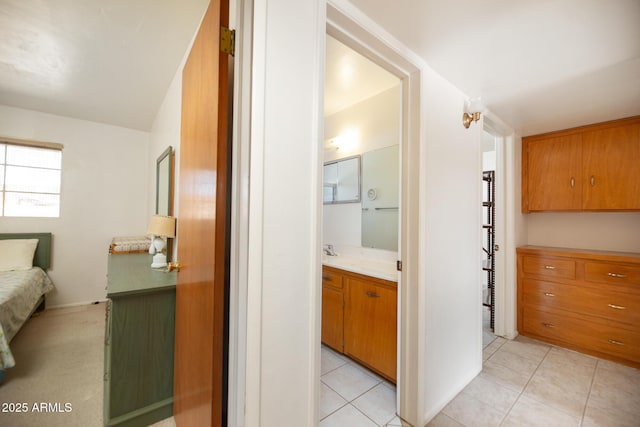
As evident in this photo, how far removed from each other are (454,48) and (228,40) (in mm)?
1282

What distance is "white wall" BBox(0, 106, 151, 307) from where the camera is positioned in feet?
10.6

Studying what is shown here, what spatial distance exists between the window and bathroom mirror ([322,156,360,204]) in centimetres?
373

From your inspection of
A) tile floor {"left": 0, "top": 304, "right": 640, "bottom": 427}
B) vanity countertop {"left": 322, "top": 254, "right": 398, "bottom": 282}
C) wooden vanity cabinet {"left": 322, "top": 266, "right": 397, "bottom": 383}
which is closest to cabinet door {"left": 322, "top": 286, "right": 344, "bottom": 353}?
wooden vanity cabinet {"left": 322, "top": 266, "right": 397, "bottom": 383}

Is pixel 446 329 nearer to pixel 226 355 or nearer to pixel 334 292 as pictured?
pixel 334 292

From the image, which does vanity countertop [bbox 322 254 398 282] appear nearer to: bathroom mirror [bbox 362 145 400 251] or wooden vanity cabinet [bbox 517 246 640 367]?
bathroom mirror [bbox 362 145 400 251]

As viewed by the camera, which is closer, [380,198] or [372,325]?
[372,325]

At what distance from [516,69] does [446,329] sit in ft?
5.99

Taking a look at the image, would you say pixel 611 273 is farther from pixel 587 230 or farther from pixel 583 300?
pixel 587 230

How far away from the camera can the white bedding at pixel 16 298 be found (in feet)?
5.69

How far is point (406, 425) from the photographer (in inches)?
58.9

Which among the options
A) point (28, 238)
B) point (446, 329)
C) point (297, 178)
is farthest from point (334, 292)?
point (28, 238)

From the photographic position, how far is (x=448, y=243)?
1.69 m

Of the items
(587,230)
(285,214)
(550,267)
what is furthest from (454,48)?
(587,230)

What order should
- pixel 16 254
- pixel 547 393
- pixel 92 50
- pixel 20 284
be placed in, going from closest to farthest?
1. pixel 547 393
2. pixel 92 50
3. pixel 20 284
4. pixel 16 254
